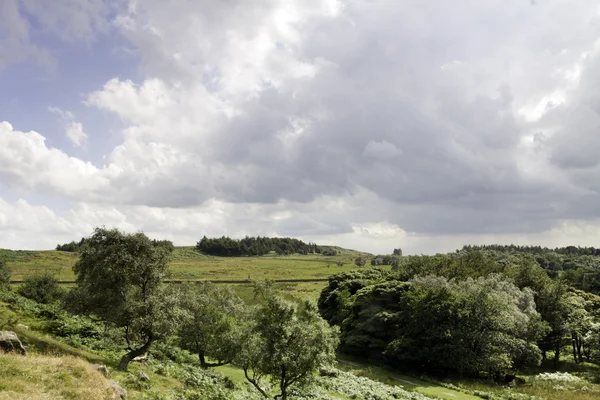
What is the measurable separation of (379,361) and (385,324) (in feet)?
22.5

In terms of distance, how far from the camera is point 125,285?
119 feet

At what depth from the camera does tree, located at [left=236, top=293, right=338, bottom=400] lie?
30938 millimetres

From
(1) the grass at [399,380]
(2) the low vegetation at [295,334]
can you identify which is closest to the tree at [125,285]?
(2) the low vegetation at [295,334]

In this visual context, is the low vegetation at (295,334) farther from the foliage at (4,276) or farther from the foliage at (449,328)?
the foliage at (4,276)

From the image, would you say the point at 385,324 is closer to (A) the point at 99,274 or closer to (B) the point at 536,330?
(B) the point at 536,330

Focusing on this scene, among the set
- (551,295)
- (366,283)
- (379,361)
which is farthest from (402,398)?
(551,295)

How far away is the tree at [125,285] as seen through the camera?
35125 mm

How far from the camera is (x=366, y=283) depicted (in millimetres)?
94438

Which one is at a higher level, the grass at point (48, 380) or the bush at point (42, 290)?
the grass at point (48, 380)

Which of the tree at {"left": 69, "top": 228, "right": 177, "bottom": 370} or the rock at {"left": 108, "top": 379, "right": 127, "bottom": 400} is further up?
the tree at {"left": 69, "top": 228, "right": 177, "bottom": 370}

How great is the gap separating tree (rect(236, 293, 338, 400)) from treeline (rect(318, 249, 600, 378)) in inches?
Answer: 1454

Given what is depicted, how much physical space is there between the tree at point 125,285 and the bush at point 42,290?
161 ft

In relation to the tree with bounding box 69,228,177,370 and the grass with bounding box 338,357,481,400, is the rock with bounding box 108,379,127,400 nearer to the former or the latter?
the tree with bounding box 69,228,177,370

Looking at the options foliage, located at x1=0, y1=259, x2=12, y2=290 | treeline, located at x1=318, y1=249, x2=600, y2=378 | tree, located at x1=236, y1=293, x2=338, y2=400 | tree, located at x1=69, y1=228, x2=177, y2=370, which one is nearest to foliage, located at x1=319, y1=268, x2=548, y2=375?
treeline, located at x1=318, y1=249, x2=600, y2=378
